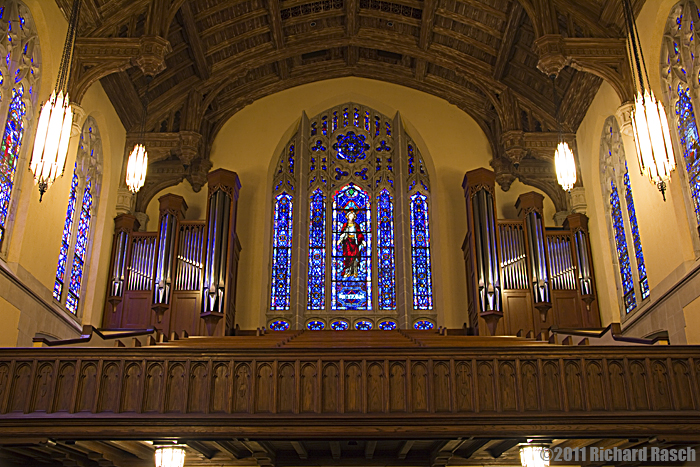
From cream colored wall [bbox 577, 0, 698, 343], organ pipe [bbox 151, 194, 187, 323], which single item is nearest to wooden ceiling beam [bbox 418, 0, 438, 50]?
cream colored wall [bbox 577, 0, 698, 343]

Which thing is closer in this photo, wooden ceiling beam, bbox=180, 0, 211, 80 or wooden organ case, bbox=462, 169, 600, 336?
wooden ceiling beam, bbox=180, 0, 211, 80

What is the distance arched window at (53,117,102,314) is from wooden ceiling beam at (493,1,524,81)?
955 cm

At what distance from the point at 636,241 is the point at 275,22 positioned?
9741 millimetres

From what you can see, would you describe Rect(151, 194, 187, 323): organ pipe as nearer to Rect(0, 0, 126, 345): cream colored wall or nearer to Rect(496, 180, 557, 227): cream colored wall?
Rect(0, 0, 126, 345): cream colored wall

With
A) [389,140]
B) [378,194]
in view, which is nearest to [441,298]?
[378,194]

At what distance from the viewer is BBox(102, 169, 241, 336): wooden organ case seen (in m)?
15.7

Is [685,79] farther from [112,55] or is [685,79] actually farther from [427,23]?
[112,55]

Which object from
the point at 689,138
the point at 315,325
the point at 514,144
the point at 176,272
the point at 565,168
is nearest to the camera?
the point at 689,138

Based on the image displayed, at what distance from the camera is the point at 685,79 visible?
12.1 m

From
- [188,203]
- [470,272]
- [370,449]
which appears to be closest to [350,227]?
[470,272]

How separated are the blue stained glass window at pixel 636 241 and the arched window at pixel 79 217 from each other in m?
11.6

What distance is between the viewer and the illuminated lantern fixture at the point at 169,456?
9.25 metres

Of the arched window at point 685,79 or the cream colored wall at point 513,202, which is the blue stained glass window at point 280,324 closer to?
the cream colored wall at point 513,202

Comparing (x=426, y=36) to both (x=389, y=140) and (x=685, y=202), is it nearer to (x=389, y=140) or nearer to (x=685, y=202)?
(x=389, y=140)
